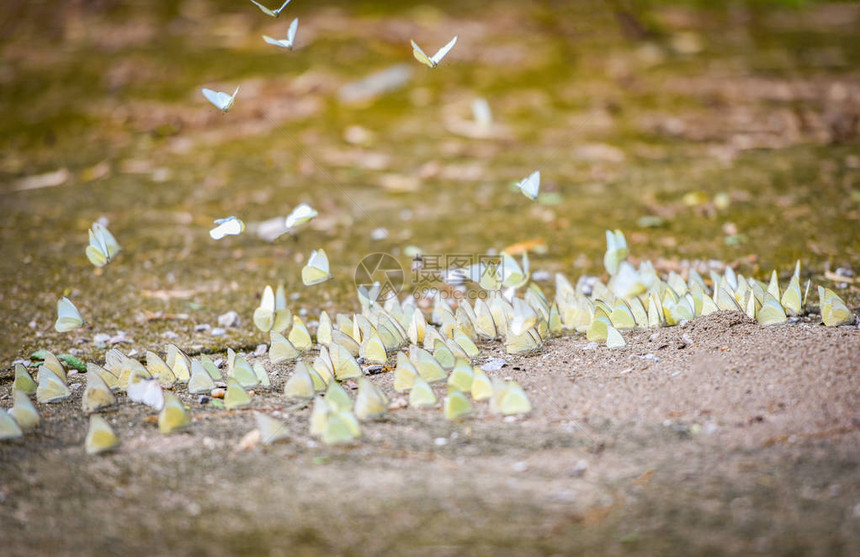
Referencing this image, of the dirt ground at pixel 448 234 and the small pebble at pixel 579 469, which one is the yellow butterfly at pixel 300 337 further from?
the small pebble at pixel 579 469

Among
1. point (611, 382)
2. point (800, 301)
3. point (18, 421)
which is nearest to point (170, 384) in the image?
point (18, 421)

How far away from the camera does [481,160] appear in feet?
14.5

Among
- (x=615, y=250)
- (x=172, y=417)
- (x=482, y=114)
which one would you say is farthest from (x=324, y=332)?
(x=482, y=114)

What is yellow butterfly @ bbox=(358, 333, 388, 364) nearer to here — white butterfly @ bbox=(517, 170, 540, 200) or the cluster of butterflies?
the cluster of butterflies

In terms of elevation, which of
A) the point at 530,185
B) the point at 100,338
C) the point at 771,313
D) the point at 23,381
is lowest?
Result: the point at 100,338

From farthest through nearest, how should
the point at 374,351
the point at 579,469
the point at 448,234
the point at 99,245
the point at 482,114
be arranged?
the point at 482,114 → the point at 448,234 → the point at 99,245 → the point at 374,351 → the point at 579,469

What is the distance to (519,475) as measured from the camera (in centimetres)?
153

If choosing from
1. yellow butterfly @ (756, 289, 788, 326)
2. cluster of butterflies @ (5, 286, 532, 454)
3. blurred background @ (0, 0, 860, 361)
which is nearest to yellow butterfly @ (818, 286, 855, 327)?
yellow butterfly @ (756, 289, 788, 326)

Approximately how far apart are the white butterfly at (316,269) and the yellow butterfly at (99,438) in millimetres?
851

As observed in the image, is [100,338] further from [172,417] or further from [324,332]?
[172,417]

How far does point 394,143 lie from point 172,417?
10.5ft

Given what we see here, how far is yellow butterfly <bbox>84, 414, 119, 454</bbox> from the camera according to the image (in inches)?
65.8

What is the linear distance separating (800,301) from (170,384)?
1.93m

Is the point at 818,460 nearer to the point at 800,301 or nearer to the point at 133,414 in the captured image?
the point at 800,301
